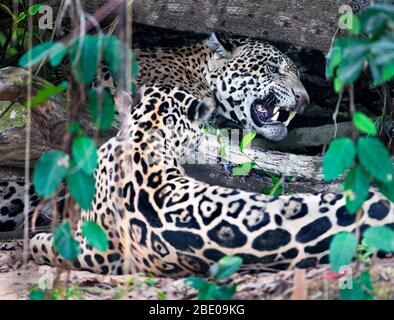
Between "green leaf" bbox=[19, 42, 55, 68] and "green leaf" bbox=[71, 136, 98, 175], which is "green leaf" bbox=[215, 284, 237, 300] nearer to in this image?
"green leaf" bbox=[71, 136, 98, 175]

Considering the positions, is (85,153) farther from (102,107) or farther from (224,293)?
(224,293)

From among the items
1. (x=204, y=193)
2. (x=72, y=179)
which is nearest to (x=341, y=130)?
(x=204, y=193)

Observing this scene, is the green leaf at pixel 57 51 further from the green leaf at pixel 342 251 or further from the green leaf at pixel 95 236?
the green leaf at pixel 342 251

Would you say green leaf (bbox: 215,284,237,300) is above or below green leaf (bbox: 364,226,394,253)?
below

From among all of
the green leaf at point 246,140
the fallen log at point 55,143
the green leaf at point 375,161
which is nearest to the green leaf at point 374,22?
the green leaf at point 375,161

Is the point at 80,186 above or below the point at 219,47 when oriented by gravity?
below

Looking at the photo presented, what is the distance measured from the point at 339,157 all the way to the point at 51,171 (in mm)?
1396

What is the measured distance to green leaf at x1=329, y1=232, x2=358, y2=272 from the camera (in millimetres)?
4352

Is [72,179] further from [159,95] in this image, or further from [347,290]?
[159,95]

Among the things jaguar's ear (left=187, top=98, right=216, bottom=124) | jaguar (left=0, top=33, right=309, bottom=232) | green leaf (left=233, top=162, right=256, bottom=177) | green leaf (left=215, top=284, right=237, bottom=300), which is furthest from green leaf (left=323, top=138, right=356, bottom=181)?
jaguar (left=0, top=33, right=309, bottom=232)

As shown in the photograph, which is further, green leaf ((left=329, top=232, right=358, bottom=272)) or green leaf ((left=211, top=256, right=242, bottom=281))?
green leaf ((left=211, top=256, right=242, bottom=281))

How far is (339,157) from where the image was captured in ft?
14.1

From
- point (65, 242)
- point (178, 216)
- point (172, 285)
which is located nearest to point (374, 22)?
point (65, 242)

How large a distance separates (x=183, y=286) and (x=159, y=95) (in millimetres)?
1744
